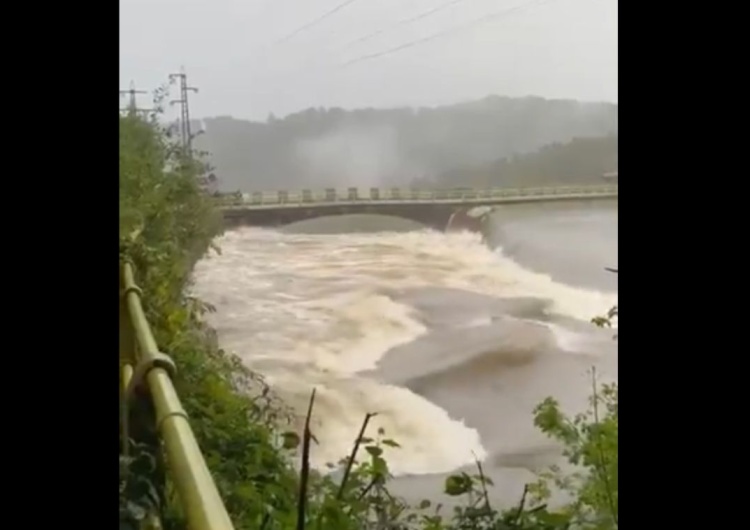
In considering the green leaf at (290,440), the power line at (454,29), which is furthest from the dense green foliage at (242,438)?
the power line at (454,29)

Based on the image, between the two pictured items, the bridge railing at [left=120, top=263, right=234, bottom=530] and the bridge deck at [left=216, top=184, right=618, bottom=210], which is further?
the bridge deck at [left=216, top=184, right=618, bottom=210]

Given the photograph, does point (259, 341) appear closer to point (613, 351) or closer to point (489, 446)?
point (489, 446)

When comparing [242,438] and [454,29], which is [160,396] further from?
[454,29]

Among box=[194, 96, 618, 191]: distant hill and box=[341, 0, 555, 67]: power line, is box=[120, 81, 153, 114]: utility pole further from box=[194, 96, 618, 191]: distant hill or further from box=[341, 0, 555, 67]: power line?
box=[341, 0, 555, 67]: power line

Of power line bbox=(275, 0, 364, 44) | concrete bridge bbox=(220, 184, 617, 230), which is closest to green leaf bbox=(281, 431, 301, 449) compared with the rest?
concrete bridge bbox=(220, 184, 617, 230)

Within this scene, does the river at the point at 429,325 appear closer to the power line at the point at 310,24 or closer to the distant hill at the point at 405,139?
the distant hill at the point at 405,139
